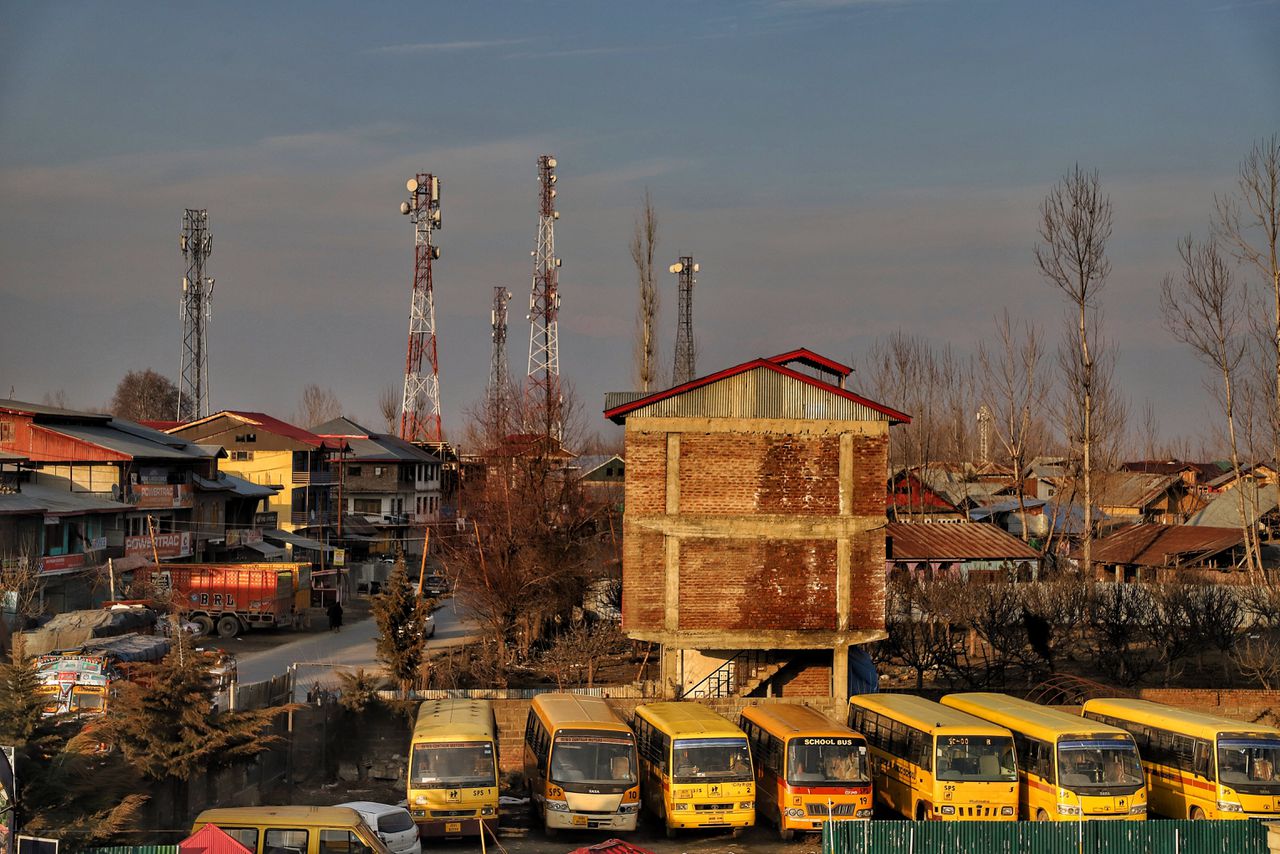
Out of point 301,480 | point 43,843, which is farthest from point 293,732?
point 301,480

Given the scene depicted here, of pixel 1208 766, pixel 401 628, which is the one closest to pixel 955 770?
pixel 1208 766

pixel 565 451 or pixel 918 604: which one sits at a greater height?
pixel 565 451

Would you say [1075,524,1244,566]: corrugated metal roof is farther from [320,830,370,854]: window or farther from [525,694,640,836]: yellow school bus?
[320,830,370,854]: window

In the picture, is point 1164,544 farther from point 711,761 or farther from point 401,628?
point 711,761

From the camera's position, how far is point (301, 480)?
7344 cm

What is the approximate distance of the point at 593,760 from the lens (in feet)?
73.9

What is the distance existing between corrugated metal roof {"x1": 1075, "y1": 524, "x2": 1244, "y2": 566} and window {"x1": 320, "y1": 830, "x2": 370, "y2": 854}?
47.0 metres

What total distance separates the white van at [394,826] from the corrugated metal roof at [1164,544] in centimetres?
4466

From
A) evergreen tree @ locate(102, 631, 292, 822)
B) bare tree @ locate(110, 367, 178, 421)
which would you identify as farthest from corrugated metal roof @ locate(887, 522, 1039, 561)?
bare tree @ locate(110, 367, 178, 421)

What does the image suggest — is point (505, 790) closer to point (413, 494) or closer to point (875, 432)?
point (875, 432)

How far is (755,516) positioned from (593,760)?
10241mm

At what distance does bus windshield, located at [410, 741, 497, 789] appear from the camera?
22062 millimetres

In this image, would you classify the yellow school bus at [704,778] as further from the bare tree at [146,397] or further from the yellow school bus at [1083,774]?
the bare tree at [146,397]

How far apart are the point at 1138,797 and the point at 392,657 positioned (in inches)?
683
